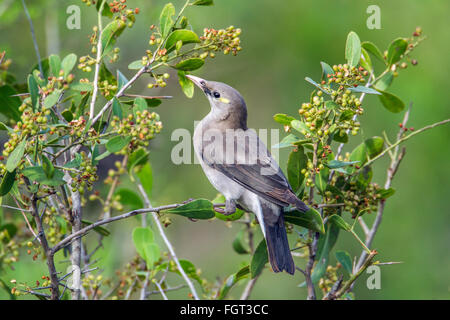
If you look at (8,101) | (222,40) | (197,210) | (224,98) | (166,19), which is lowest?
(197,210)

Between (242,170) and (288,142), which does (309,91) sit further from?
(288,142)

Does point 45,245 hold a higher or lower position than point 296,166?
lower

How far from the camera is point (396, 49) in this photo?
313 cm

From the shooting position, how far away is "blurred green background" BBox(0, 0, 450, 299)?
5.44 m

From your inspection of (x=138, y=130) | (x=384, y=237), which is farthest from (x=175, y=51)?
(x=384, y=237)

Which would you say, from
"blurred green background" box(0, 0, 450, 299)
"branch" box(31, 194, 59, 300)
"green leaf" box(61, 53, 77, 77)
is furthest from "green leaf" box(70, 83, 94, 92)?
"blurred green background" box(0, 0, 450, 299)

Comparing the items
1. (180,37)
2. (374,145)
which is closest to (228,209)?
(374,145)

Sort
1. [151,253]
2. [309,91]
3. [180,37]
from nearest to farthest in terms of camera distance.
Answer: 1. [180,37]
2. [151,253]
3. [309,91]

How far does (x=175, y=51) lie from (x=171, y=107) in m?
4.28

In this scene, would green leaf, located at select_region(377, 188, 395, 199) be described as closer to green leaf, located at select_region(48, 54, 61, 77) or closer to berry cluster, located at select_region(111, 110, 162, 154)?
berry cluster, located at select_region(111, 110, 162, 154)

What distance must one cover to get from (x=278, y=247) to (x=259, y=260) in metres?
0.18

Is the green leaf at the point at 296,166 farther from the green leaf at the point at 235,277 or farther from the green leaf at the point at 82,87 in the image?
the green leaf at the point at 82,87
